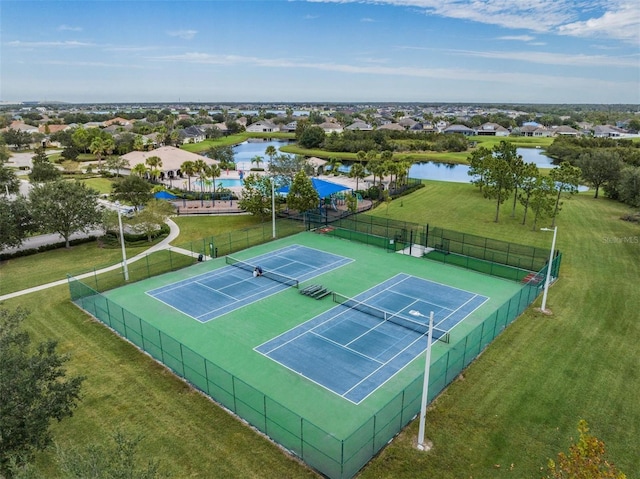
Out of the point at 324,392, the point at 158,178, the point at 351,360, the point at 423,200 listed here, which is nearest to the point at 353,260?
the point at 351,360

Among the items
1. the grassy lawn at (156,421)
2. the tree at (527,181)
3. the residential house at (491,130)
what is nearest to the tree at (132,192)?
the grassy lawn at (156,421)

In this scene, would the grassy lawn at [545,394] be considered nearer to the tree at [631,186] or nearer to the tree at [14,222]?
the tree at [631,186]

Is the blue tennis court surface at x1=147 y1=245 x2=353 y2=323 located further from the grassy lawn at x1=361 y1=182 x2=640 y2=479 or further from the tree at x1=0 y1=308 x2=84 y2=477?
the grassy lawn at x1=361 y1=182 x2=640 y2=479

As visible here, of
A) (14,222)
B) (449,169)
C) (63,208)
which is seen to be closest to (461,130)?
(449,169)

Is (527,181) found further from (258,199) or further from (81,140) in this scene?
(81,140)

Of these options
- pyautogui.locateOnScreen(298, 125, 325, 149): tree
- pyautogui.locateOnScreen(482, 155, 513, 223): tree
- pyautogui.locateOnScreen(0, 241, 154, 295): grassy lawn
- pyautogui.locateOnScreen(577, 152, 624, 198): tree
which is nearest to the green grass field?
pyautogui.locateOnScreen(0, 241, 154, 295): grassy lawn

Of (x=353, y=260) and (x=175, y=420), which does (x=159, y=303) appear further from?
(x=353, y=260)
